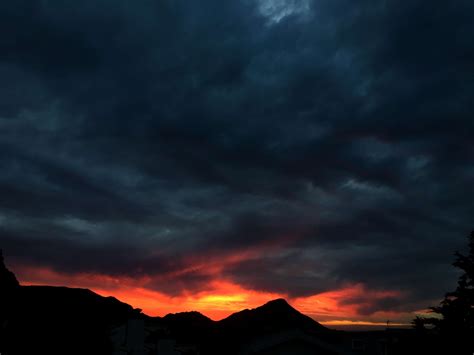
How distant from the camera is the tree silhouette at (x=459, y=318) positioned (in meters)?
34.5

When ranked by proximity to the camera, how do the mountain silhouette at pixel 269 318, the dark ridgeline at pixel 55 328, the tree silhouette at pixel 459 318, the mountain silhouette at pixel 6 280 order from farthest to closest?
the mountain silhouette at pixel 269 318, the tree silhouette at pixel 459 318, the mountain silhouette at pixel 6 280, the dark ridgeline at pixel 55 328

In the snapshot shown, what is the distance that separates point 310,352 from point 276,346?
2.34 m

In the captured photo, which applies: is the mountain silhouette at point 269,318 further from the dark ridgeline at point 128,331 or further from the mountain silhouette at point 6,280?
the mountain silhouette at point 6,280

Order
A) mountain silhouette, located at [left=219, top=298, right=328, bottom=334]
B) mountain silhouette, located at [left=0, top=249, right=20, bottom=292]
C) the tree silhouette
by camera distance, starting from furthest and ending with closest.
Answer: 1. mountain silhouette, located at [left=219, top=298, right=328, bottom=334]
2. the tree silhouette
3. mountain silhouette, located at [left=0, top=249, right=20, bottom=292]

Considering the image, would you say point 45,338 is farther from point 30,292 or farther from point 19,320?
point 30,292

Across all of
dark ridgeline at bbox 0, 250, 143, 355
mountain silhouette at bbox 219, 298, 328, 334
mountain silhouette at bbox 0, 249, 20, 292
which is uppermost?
mountain silhouette at bbox 219, 298, 328, 334

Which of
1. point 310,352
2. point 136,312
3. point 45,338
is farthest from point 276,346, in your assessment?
point 45,338

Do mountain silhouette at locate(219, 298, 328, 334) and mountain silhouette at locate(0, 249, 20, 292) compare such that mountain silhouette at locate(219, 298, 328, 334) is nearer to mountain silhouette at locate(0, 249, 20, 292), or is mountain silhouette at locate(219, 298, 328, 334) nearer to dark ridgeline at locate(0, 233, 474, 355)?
dark ridgeline at locate(0, 233, 474, 355)

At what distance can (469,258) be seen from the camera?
3594 centimetres

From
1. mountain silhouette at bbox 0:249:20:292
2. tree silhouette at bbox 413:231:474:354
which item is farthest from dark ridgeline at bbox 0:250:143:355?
tree silhouette at bbox 413:231:474:354

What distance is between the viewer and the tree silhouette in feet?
113

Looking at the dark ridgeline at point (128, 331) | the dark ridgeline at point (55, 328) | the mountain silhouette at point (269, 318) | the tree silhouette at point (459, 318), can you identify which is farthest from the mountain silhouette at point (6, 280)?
the mountain silhouette at point (269, 318)

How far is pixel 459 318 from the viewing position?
3481 cm

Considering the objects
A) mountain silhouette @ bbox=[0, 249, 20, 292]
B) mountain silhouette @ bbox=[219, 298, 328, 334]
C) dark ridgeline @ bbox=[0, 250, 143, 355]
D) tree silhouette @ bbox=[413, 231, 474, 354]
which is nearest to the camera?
dark ridgeline @ bbox=[0, 250, 143, 355]
